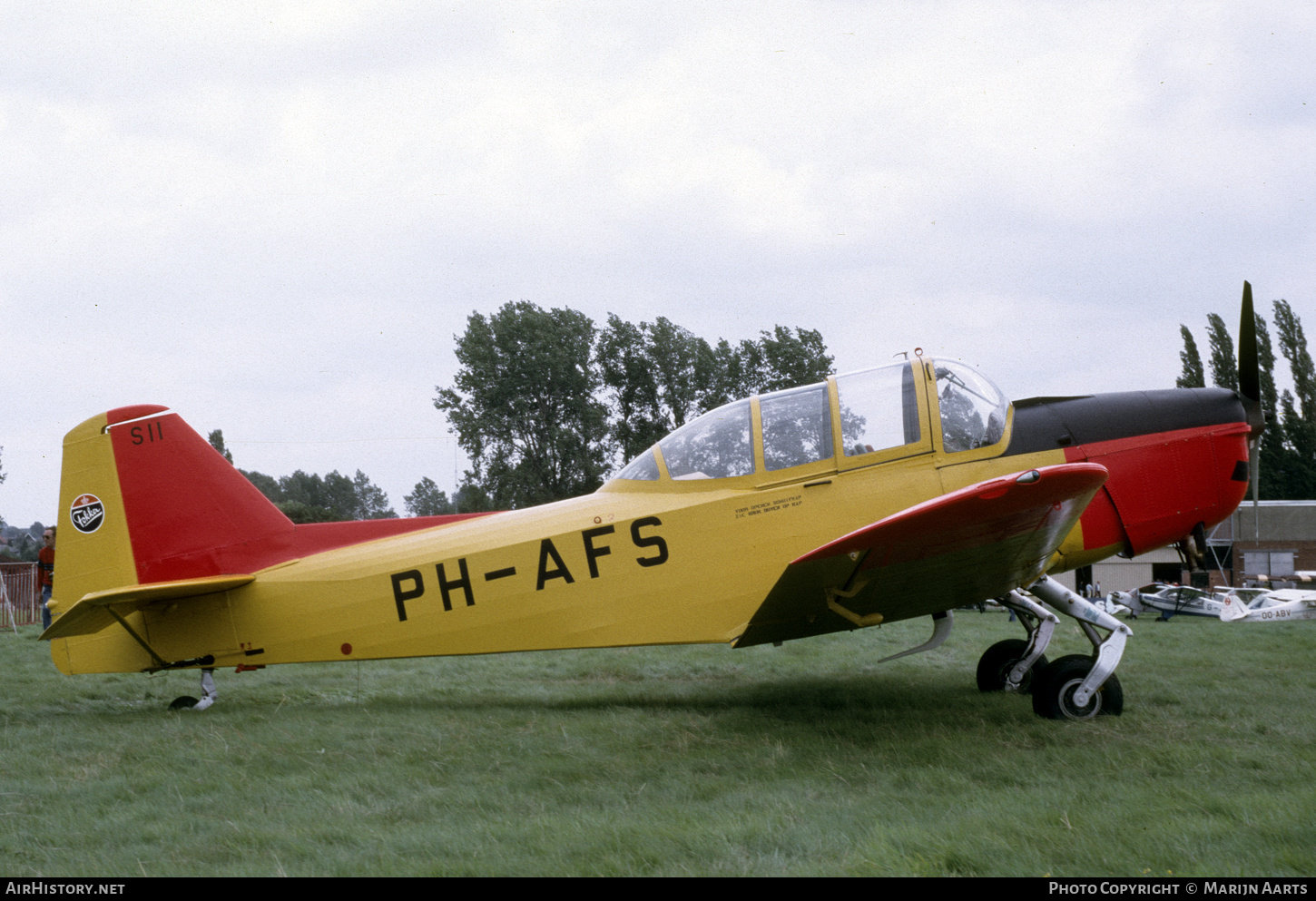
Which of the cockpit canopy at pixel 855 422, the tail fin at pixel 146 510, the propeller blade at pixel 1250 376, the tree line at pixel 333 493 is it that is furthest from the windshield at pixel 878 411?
the tree line at pixel 333 493

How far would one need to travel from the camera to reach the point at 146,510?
6.59 meters

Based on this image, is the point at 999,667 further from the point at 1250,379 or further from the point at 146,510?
the point at 146,510

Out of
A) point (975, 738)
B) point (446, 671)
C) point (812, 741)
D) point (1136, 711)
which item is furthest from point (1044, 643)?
point (446, 671)

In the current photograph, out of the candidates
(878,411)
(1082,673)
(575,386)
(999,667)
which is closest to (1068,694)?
(1082,673)

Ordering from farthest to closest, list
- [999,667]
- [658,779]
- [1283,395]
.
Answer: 1. [1283,395]
2. [999,667]
3. [658,779]

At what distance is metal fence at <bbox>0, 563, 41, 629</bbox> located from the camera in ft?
59.1

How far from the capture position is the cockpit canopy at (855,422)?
5.87 m

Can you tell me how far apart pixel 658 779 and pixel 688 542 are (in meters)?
1.88

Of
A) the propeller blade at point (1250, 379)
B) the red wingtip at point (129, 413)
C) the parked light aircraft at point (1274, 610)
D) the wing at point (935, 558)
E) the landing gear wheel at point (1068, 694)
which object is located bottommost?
the parked light aircraft at point (1274, 610)

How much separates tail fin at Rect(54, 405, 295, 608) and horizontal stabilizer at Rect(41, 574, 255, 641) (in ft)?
0.62

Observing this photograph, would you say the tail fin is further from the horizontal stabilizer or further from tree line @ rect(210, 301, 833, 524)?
tree line @ rect(210, 301, 833, 524)

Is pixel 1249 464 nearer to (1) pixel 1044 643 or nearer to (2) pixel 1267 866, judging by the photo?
(1) pixel 1044 643

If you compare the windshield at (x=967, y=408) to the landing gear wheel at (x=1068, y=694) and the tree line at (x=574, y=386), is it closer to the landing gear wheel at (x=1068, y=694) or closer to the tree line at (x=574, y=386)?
the landing gear wheel at (x=1068, y=694)

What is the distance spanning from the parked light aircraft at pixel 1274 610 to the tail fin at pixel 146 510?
14003 millimetres
